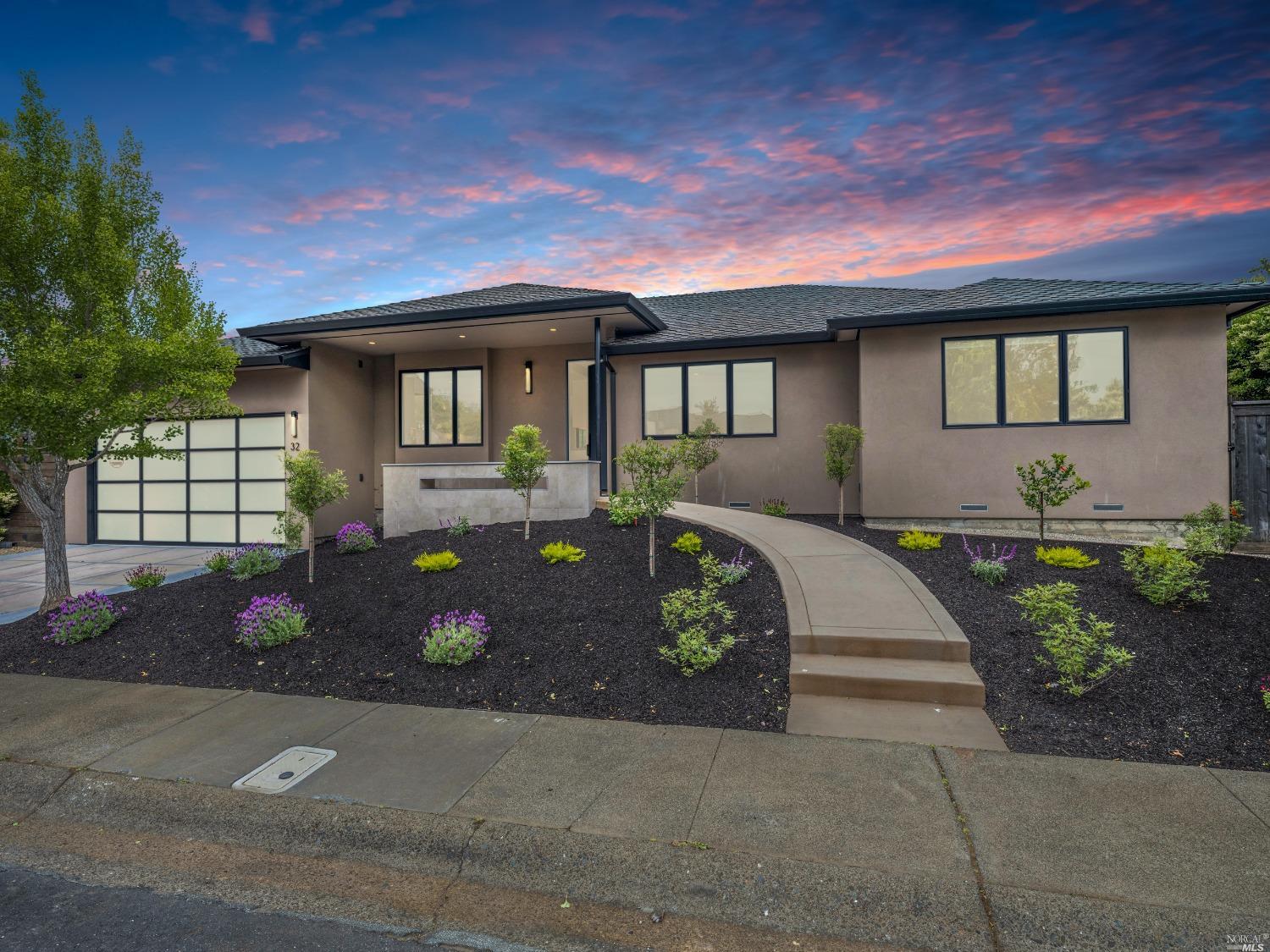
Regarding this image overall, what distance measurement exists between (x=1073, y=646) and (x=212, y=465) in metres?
15.6

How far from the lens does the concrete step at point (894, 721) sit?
3.96 m

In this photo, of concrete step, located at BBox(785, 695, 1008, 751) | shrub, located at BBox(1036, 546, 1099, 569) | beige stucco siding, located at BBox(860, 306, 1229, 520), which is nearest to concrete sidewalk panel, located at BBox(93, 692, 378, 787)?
concrete step, located at BBox(785, 695, 1008, 751)

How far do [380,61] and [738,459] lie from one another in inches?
344

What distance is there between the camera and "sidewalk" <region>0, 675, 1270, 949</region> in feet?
8.13

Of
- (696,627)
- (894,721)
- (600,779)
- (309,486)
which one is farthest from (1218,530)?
(309,486)

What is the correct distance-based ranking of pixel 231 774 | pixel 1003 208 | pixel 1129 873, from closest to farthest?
pixel 1129 873 < pixel 231 774 < pixel 1003 208

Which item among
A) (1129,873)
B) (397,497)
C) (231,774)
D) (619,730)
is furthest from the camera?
(397,497)

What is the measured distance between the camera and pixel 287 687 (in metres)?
5.21

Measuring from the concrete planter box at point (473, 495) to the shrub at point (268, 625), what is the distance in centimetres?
458

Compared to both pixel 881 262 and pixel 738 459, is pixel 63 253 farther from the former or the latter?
pixel 881 262

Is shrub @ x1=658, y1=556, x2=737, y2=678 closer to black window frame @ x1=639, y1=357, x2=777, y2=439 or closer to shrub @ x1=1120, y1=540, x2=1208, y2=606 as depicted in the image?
shrub @ x1=1120, y1=540, x2=1208, y2=606

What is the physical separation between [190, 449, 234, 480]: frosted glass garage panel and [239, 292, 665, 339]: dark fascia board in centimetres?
295

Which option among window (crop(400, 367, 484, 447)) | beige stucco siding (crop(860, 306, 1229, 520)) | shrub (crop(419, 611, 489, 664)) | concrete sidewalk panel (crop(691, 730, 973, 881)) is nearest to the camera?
concrete sidewalk panel (crop(691, 730, 973, 881))

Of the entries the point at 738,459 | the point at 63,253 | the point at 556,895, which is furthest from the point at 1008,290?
the point at 63,253
